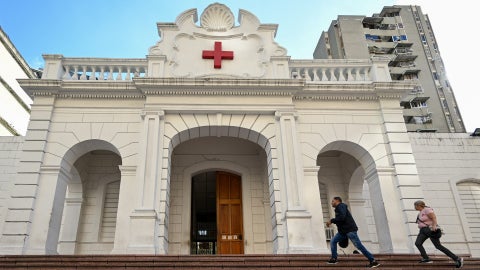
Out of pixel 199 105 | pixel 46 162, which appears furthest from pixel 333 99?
pixel 46 162

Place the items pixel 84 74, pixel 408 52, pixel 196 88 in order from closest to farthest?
pixel 196 88, pixel 84 74, pixel 408 52

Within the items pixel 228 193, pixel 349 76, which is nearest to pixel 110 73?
pixel 228 193

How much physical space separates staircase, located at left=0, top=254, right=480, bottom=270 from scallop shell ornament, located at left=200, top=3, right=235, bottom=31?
801cm

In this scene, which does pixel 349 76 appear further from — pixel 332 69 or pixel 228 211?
pixel 228 211

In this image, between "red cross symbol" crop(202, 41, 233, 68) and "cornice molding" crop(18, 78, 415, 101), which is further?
"red cross symbol" crop(202, 41, 233, 68)

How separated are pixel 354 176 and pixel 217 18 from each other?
24.0 ft

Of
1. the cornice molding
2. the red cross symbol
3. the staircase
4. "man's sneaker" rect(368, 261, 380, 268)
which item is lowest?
"man's sneaker" rect(368, 261, 380, 268)

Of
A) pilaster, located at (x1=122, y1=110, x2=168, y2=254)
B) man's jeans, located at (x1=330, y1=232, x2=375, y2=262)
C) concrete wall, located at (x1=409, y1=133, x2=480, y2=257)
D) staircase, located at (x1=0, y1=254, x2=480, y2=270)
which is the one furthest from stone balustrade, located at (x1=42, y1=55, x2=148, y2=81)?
concrete wall, located at (x1=409, y1=133, x2=480, y2=257)

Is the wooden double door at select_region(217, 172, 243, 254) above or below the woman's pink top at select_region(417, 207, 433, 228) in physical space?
above

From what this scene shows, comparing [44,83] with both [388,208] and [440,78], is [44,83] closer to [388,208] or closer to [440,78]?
[388,208]

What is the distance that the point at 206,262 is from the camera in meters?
7.66

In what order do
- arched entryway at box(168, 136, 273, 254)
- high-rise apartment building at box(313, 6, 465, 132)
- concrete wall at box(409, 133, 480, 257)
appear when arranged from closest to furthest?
arched entryway at box(168, 136, 273, 254)
concrete wall at box(409, 133, 480, 257)
high-rise apartment building at box(313, 6, 465, 132)

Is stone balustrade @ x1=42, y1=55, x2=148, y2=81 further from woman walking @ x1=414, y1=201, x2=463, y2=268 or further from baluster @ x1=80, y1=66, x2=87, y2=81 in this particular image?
woman walking @ x1=414, y1=201, x2=463, y2=268

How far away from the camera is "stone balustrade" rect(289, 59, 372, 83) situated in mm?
12258
